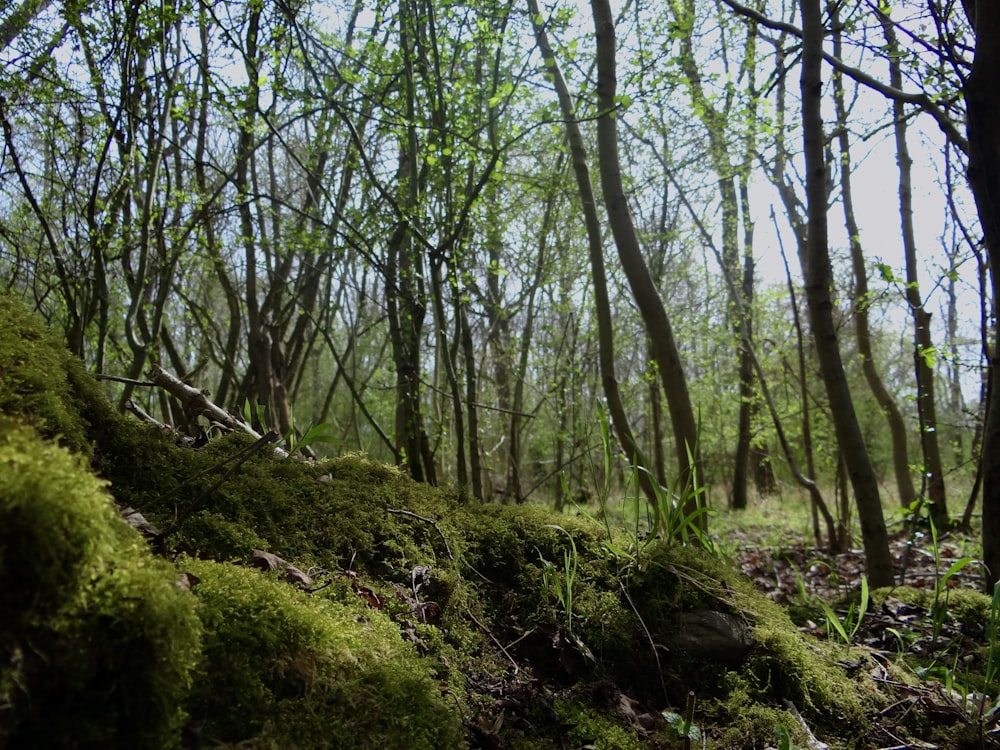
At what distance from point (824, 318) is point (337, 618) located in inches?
116

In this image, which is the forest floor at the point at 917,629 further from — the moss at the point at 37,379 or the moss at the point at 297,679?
the moss at the point at 37,379

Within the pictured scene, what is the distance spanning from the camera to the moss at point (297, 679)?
43.9 inches

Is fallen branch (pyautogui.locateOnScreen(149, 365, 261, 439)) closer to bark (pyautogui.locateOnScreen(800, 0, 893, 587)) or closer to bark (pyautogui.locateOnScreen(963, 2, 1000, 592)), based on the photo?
bark (pyautogui.locateOnScreen(800, 0, 893, 587))

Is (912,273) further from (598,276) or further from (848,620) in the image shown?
(848,620)

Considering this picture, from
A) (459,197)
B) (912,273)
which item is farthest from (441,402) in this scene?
(912,273)

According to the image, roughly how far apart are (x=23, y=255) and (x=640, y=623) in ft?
26.0

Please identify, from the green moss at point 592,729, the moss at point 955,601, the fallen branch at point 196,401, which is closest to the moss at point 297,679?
the green moss at point 592,729

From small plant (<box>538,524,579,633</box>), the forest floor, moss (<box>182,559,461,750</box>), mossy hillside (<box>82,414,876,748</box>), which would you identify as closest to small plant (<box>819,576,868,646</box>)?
the forest floor

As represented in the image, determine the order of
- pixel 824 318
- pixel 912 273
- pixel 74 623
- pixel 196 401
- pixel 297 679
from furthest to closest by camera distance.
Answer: pixel 912 273 → pixel 824 318 → pixel 196 401 → pixel 297 679 → pixel 74 623

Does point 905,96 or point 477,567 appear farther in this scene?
point 905,96

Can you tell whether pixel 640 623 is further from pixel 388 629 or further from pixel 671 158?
pixel 671 158

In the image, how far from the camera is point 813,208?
3.31 metres

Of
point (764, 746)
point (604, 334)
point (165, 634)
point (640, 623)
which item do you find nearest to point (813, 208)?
point (604, 334)

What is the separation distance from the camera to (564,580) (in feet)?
6.89
